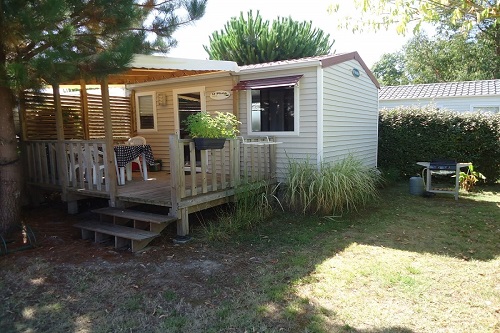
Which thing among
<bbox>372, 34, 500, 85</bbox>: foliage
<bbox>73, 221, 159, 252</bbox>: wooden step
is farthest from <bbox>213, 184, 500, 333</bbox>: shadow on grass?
<bbox>372, 34, 500, 85</bbox>: foliage

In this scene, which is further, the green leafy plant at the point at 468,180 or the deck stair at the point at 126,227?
the green leafy plant at the point at 468,180

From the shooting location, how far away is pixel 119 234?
4387mm

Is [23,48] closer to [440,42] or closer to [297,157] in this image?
[297,157]

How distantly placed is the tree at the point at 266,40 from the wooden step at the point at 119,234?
12736 mm

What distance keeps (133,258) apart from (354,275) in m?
2.46

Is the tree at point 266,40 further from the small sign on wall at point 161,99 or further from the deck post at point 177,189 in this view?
the deck post at point 177,189

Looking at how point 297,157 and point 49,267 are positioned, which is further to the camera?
point 297,157

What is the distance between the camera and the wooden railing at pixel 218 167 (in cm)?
457

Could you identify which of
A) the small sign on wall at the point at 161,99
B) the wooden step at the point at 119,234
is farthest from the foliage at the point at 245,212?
the small sign on wall at the point at 161,99

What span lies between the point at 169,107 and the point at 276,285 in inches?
236

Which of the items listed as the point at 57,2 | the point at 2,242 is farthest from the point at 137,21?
the point at 2,242

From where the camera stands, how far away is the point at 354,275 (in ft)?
11.5

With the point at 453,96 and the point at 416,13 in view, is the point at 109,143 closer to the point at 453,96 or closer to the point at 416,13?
the point at 416,13

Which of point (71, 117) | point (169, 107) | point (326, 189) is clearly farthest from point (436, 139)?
point (71, 117)
